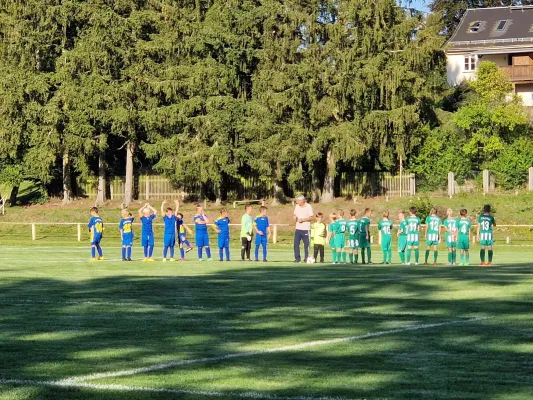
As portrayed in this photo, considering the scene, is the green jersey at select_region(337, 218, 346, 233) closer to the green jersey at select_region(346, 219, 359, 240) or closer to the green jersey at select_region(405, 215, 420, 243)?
the green jersey at select_region(346, 219, 359, 240)

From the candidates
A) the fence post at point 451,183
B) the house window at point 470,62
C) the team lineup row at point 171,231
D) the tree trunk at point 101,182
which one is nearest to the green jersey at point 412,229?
the team lineup row at point 171,231

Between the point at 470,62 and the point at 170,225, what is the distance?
188ft

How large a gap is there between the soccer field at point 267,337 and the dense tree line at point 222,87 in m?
40.1

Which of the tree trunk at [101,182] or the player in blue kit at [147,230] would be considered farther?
the tree trunk at [101,182]

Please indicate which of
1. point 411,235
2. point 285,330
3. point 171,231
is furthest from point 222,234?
point 285,330

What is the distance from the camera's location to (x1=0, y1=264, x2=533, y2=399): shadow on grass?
37.7 ft

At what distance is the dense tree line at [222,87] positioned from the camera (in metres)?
65.4

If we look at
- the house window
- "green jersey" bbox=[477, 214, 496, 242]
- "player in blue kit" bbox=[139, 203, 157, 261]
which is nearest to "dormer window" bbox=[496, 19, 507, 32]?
the house window

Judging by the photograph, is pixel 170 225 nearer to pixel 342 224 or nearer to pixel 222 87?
pixel 342 224

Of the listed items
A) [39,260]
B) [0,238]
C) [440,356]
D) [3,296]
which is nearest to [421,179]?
[0,238]

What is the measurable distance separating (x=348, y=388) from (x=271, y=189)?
62.4m

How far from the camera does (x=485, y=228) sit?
114ft

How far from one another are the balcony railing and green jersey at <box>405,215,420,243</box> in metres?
49.1

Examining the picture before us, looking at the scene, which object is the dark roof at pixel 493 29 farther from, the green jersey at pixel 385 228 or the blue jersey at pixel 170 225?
the blue jersey at pixel 170 225
